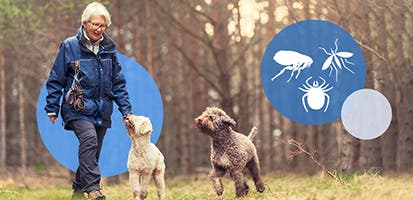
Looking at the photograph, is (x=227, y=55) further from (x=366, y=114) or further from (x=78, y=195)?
(x=78, y=195)

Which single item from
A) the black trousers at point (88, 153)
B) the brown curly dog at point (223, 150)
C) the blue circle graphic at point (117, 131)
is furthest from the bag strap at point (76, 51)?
the blue circle graphic at point (117, 131)

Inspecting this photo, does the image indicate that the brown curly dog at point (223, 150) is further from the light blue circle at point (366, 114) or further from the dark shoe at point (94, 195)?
the light blue circle at point (366, 114)

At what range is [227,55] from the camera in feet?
53.0

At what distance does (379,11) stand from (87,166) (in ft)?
18.7

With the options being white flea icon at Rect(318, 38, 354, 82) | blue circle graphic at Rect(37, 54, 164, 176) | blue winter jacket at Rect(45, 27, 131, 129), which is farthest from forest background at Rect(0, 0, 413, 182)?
blue winter jacket at Rect(45, 27, 131, 129)

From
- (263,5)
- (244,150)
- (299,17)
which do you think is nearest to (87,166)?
(244,150)

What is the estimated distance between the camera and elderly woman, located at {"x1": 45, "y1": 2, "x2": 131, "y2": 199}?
7.27 m

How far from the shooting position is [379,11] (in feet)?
34.8

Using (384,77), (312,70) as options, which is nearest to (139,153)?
(312,70)

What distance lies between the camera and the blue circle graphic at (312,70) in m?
9.11

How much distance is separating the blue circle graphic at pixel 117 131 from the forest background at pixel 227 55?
1980 millimetres

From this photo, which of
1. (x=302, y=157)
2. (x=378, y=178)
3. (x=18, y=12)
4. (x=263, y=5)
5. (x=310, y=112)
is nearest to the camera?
(x=378, y=178)

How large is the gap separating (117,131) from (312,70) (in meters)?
3.03

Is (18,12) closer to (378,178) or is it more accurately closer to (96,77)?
(96,77)
